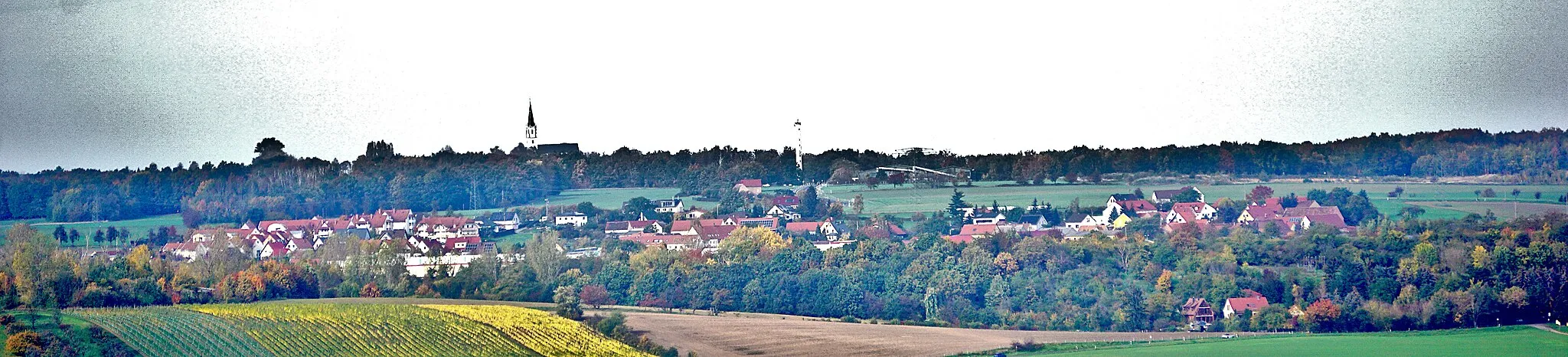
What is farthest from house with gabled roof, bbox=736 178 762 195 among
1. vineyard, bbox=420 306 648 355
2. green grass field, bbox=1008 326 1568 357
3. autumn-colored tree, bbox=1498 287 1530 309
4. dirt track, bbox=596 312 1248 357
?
autumn-colored tree, bbox=1498 287 1530 309

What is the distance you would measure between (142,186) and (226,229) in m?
3.71

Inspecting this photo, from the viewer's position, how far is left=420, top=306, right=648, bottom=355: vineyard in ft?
86.4


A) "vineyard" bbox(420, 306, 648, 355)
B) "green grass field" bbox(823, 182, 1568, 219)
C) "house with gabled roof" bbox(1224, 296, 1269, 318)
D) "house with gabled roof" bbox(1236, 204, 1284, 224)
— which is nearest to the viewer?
"vineyard" bbox(420, 306, 648, 355)

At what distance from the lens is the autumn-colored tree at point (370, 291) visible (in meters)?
33.0

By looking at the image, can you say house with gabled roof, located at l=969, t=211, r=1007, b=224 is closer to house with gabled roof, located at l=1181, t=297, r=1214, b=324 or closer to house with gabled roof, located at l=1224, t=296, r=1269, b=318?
house with gabled roof, located at l=1181, t=297, r=1214, b=324

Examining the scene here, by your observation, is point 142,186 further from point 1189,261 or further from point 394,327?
point 1189,261

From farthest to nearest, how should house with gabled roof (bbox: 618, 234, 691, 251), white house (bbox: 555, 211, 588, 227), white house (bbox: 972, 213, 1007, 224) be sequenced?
1. white house (bbox: 555, 211, 588, 227)
2. white house (bbox: 972, 213, 1007, 224)
3. house with gabled roof (bbox: 618, 234, 691, 251)

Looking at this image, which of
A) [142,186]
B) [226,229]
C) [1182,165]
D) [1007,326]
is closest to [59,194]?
[142,186]

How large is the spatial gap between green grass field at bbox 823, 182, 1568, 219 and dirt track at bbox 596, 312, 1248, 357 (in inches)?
481

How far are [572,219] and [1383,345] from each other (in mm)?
20650

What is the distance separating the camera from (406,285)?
33125mm

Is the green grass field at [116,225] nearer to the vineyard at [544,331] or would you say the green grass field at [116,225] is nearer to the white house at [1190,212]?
the vineyard at [544,331]

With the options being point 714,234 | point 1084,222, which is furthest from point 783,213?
point 1084,222

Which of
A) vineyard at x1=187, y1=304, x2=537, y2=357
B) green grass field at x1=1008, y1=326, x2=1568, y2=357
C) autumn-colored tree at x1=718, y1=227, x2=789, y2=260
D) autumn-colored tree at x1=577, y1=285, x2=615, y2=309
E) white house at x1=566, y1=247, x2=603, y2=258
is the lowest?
green grass field at x1=1008, y1=326, x2=1568, y2=357
